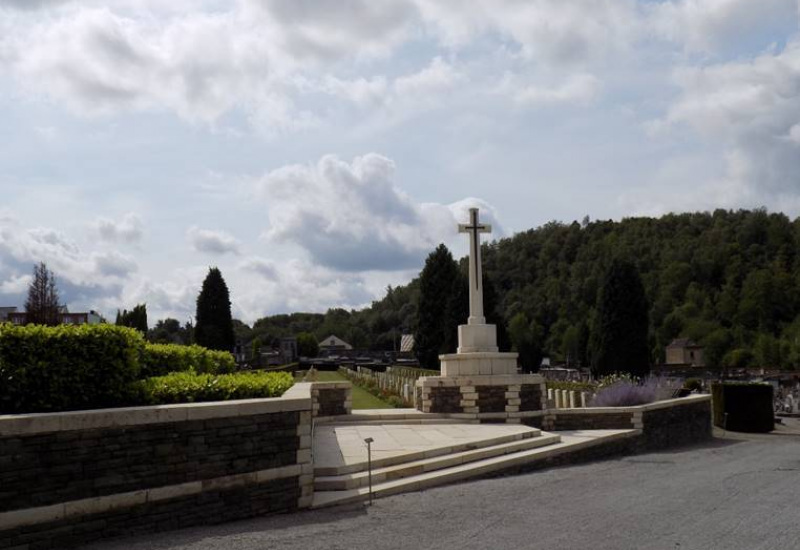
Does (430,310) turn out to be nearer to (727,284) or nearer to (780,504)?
(780,504)

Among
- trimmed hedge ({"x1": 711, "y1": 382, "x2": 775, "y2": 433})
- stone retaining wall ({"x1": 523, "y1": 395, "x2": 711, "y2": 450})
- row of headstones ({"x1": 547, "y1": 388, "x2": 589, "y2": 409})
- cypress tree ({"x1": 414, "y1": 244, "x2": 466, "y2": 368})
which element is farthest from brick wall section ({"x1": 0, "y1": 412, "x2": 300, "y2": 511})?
cypress tree ({"x1": 414, "y1": 244, "x2": 466, "y2": 368})

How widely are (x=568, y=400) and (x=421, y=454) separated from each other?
26.6ft

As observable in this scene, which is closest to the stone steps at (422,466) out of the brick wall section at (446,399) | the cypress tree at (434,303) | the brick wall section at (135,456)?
the brick wall section at (135,456)

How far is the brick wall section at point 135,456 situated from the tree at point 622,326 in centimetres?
3028

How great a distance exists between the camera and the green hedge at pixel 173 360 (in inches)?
460

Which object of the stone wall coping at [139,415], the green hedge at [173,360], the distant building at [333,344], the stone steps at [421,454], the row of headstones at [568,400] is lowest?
the stone steps at [421,454]

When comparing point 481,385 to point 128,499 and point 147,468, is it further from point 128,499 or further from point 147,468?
point 128,499

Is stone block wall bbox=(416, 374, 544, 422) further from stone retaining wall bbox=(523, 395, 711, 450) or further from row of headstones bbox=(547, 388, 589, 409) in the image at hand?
row of headstones bbox=(547, 388, 589, 409)

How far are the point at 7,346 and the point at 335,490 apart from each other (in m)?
3.67

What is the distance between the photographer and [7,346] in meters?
6.37

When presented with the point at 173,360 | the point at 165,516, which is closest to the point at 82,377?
the point at 165,516

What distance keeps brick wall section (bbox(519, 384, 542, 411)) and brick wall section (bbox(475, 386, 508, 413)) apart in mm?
341

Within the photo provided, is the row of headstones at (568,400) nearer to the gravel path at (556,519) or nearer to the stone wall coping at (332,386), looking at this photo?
the stone wall coping at (332,386)

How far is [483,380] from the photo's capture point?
1337cm
